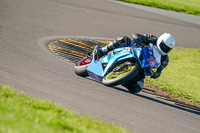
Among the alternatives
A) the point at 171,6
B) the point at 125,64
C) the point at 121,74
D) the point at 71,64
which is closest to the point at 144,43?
the point at 125,64

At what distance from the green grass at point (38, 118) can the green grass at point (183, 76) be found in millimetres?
5191

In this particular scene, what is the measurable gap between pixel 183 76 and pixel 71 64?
3873mm

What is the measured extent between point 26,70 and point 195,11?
1777cm

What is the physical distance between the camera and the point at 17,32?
1231 centimetres

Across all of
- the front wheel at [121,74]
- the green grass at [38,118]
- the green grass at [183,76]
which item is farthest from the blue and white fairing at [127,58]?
the green grass at [38,118]

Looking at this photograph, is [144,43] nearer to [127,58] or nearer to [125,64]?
[127,58]

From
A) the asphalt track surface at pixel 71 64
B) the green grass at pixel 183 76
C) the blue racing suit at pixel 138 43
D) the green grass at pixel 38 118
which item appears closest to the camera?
the green grass at pixel 38 118

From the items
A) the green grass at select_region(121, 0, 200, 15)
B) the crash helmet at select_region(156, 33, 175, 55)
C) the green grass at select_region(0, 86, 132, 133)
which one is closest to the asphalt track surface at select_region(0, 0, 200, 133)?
the green grass at select_region(0, 86, 132, 133)

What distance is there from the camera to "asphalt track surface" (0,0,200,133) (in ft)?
22.0

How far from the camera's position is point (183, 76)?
1220 centimetres

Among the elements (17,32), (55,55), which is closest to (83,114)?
(55,55)

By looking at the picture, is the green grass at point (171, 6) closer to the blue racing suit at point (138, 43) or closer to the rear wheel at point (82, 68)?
the rear wheel at point (82, 68)

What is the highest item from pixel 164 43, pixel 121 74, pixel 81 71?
pixel 164 43

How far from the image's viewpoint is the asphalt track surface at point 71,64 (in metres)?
6.70
